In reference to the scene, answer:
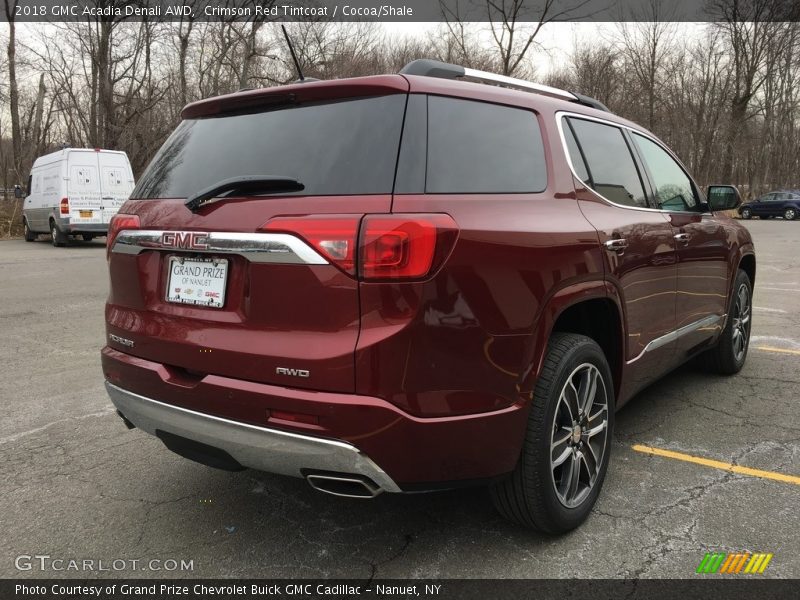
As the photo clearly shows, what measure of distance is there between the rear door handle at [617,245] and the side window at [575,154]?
1.05 ft

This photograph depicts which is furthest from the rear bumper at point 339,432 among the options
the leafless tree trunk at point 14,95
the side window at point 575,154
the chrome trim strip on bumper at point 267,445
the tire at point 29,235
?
the leafless tree trunk at point 14,95

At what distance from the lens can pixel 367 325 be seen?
194cm

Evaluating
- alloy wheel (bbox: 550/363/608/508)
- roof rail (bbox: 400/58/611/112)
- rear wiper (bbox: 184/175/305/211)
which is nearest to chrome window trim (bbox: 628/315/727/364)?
alloy wheel (bbox: 550/363/608/508)

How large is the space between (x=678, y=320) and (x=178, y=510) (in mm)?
2909

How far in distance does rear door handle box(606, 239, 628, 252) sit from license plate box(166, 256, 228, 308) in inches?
66.3

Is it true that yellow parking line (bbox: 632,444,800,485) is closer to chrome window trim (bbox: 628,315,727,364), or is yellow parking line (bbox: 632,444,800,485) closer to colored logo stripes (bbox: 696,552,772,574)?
chrome window trim (bbox: 628,315,727,364)

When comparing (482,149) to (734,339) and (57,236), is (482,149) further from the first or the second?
(57,236)

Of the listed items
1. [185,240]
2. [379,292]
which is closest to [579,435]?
[379,292]

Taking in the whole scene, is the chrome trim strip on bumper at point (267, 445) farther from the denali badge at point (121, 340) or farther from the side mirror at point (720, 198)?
the side mirror at point (720, 198)

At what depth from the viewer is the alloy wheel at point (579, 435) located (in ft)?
8.31

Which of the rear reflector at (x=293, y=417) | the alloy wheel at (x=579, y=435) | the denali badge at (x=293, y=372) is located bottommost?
the alloy wheel at (x=579, y=435)

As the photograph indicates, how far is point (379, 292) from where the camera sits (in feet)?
6.34

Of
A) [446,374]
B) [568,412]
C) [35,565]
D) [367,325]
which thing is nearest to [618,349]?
[568,412]

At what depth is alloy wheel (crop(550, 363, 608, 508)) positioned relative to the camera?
8.31 feet
